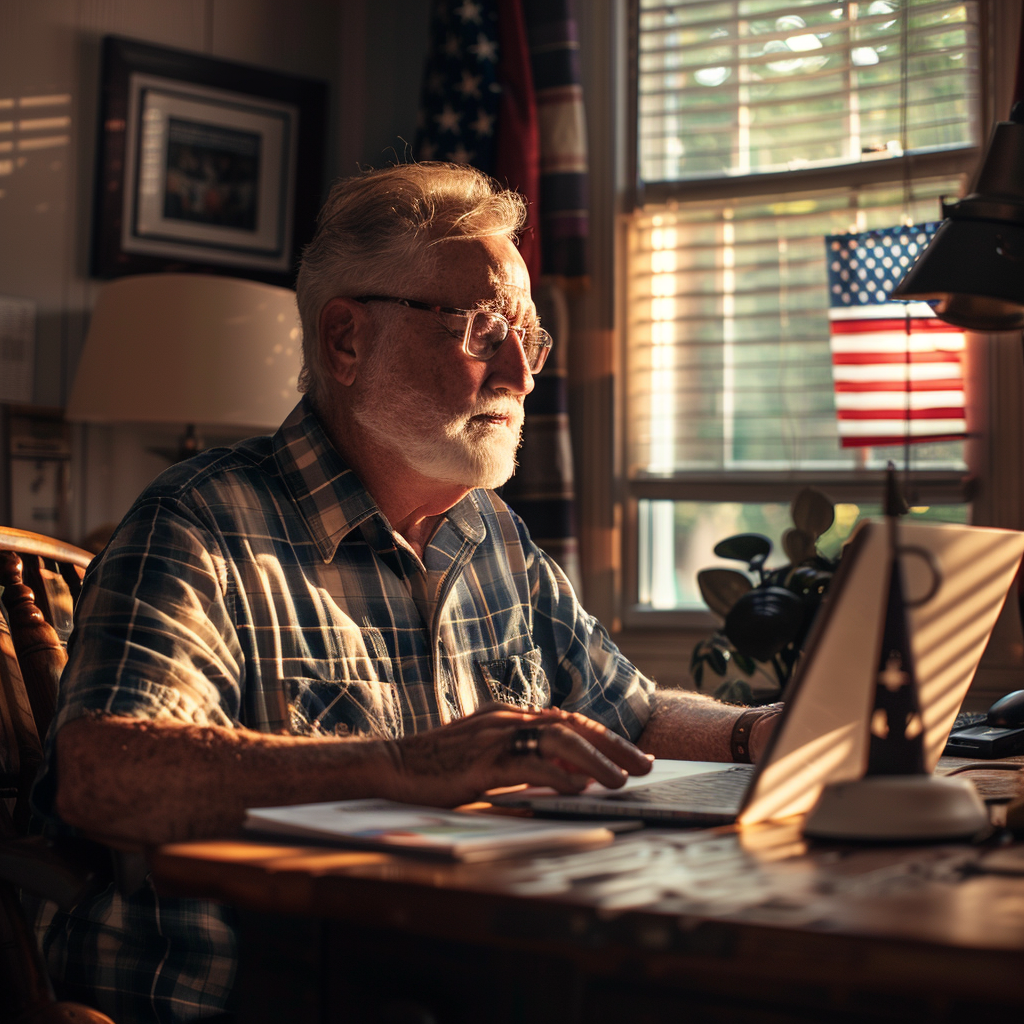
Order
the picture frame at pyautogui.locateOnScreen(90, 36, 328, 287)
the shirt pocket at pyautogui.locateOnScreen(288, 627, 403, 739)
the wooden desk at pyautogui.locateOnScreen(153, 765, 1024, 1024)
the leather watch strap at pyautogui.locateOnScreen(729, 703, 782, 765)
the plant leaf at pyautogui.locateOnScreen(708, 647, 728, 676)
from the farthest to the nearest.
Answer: the picture frame at pyautogui.locateOnScreen(90, 36, 328, 287), the plant leaf at pyautogui.locateOnScreen(708, 647, 728, 676), the leather watch strap at pyautogui.locateOnScreen(729, 703, 782, 765), the shirt pocket at pyautogui.locateOnScreen(288, 627, 403, 739), the wooden desk at pyautogui.locateOnScreen(153, 765, 1024, 1024)

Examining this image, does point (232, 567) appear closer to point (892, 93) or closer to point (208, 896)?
point (208, 896)

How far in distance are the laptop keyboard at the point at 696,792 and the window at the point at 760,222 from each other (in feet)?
5.16

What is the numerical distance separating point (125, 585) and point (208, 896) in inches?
17.6

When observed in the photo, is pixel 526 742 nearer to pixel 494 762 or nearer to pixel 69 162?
pixel 494 762

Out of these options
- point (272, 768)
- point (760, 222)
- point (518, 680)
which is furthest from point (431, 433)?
point (760, 222)

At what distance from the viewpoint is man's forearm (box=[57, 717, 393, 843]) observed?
3.12 feet

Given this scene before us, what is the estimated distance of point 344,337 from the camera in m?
1.54

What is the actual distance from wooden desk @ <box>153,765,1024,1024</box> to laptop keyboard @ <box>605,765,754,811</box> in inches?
3.9

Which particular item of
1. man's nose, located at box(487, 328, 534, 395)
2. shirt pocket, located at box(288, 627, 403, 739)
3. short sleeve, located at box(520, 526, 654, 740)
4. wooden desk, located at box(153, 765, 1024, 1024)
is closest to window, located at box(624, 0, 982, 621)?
short sleeve, located at box(520, 526, 654, 740)

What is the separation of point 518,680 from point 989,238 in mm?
795

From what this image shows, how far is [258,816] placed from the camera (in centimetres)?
81

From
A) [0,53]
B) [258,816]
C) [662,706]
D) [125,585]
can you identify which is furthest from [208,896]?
[0,53]

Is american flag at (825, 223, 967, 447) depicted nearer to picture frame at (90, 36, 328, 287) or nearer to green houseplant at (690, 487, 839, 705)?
green houseplant at (690, 487, 839, 705)

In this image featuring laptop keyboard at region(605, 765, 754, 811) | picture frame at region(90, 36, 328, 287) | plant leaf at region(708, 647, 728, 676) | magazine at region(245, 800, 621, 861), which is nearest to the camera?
magazine at region(245, 800, 621, 861)
